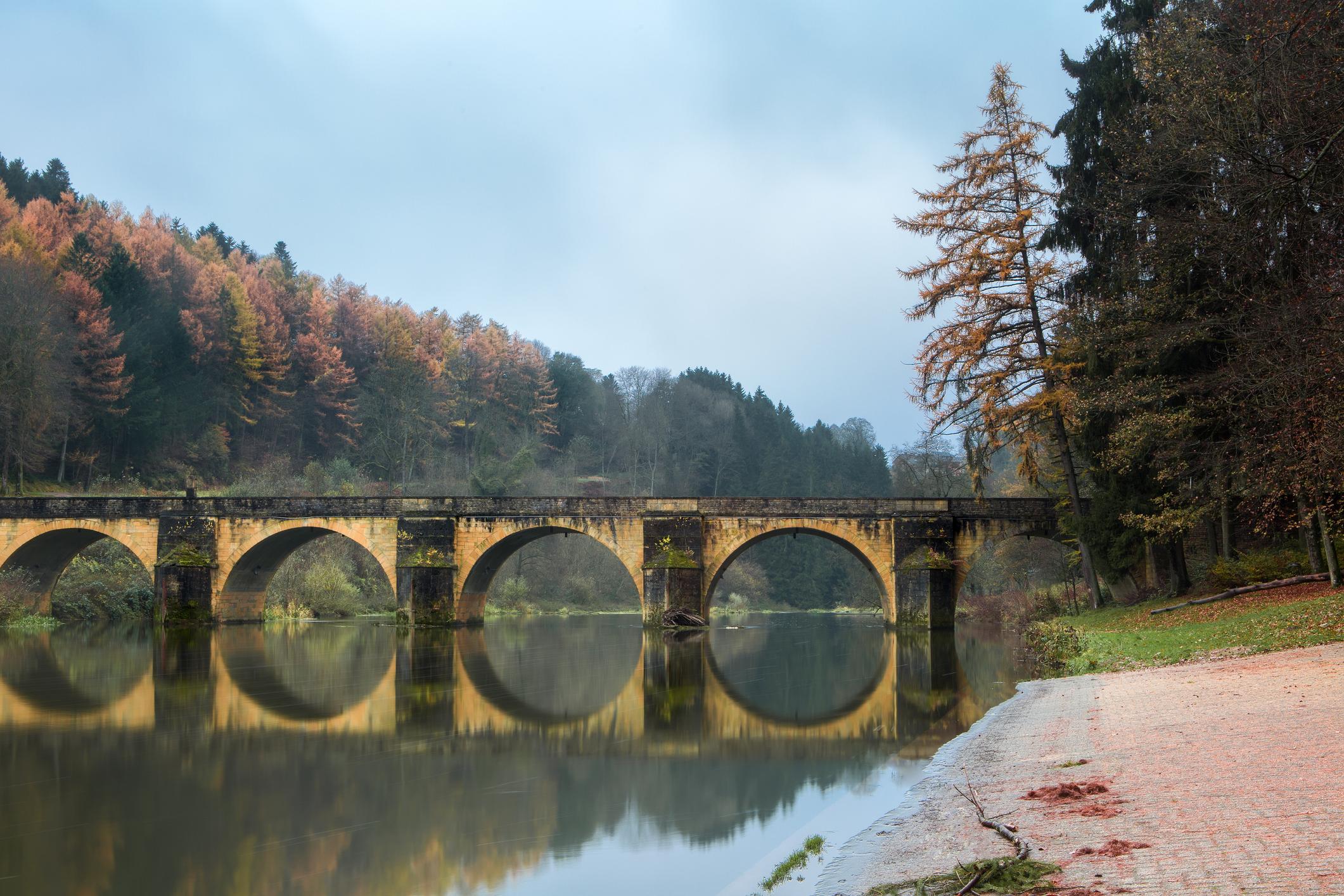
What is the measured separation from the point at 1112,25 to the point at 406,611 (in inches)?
941

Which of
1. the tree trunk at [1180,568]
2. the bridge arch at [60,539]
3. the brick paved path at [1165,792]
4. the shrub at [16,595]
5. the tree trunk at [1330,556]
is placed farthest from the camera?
the bridge arch at [60,539]

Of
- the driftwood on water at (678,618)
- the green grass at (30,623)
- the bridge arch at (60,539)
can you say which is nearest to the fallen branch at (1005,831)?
the driftwood on water at (678,618)

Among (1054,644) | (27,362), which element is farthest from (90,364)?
(1054,644)

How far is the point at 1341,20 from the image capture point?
39.2 feet

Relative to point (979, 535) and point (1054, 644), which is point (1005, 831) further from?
point (979, 535)

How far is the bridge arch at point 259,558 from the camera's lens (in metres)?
31.3

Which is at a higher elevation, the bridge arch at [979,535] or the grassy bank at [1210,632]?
the bridge arch at [979,535]

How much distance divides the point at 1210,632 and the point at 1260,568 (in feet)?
14.4

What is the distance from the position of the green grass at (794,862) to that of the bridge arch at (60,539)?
29405 mm

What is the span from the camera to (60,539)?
107 ft

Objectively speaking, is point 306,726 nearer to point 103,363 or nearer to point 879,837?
point 879,837

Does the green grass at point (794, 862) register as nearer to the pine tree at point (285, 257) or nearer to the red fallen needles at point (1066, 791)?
the red fallen needles at point (1066, 791)

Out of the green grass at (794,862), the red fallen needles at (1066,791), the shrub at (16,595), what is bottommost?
the green grass at (794,862)

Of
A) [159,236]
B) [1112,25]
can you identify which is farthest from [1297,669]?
[159,236]
